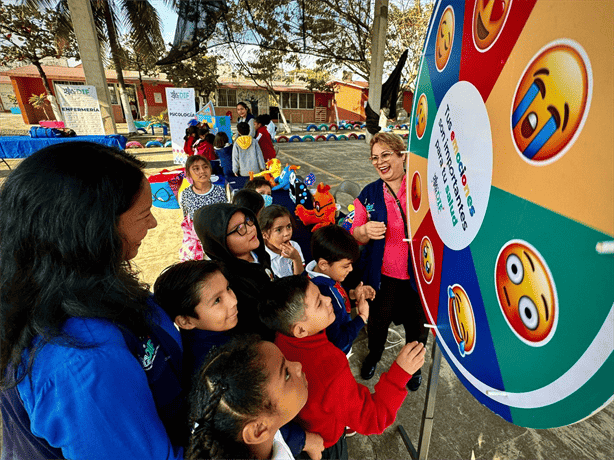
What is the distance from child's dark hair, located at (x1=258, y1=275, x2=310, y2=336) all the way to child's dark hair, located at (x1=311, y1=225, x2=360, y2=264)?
53cm

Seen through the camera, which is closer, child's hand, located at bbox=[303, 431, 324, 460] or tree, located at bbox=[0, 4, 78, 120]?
child's hand, located at bbox=[303, 431, 324, 460]

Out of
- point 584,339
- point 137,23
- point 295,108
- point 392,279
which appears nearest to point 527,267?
point 584,339

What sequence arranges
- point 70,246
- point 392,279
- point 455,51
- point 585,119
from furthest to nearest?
1. point 392,279
2. point 455,51
3. point 70,246
4. point 585,119

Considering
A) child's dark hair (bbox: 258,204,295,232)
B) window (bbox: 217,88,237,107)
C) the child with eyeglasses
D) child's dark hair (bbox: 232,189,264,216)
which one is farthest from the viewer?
window (bbox: 217,88,237,107)

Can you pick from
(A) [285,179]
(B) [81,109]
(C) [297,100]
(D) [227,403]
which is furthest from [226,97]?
(D) [227,403]

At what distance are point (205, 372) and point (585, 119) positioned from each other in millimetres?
969

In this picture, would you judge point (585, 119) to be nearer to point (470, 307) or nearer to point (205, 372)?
point (470, 307)

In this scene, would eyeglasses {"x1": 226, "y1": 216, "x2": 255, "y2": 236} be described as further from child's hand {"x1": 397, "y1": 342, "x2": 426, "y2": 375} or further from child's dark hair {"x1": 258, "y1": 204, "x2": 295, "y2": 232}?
child's hand {"x1": 397, "y1": 342, "x2": 426, "y2": 375}

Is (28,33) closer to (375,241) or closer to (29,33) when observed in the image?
(29,33)

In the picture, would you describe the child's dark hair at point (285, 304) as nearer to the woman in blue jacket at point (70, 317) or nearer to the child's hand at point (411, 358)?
the child's hand at point (411, 358)

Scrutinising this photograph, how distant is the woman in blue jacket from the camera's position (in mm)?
647

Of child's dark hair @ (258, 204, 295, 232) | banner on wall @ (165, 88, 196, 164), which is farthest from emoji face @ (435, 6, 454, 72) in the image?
banner on wall @ (165, 88, 196, 164)

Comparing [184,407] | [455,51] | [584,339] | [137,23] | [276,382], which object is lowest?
[184,407]

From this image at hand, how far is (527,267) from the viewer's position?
0.56 metres
